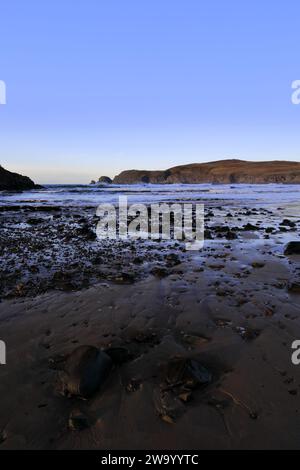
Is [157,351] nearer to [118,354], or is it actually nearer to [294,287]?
[118,354]

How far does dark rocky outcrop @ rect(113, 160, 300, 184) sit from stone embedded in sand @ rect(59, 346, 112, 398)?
115540 millimetres

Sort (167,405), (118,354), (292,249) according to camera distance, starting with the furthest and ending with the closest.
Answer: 1. (292,249)
2. (118,354)
3. (167,405)

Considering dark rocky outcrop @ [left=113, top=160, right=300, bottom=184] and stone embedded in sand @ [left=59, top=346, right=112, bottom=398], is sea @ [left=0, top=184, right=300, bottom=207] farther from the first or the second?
dark rocky outcrop @ [left=113, top=160, right=300, bottom=184]

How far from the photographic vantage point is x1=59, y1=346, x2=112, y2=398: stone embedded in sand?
10.1ft

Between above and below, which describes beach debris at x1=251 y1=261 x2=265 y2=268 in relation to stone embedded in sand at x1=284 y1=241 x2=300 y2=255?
below

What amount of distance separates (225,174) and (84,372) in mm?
144063

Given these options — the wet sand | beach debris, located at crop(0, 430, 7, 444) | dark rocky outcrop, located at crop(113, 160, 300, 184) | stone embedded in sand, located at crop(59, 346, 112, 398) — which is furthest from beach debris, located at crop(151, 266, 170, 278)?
dark rocky outcrop, located at crop(113, 160, 300, 184)

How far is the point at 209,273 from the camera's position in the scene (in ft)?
21.8

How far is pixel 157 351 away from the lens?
379 cm

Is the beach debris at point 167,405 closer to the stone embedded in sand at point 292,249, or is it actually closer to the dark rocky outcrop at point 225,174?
the stone embedded in sand at point 292,249

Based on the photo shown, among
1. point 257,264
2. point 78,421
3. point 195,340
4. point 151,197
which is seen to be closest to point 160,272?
point 257,264
